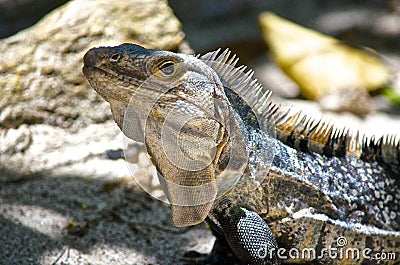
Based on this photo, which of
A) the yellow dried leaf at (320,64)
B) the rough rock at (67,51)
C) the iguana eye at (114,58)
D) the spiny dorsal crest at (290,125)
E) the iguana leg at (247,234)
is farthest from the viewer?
the yellow dried leaf at (320,64)

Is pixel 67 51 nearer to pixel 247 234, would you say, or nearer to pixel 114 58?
pixel 114 58

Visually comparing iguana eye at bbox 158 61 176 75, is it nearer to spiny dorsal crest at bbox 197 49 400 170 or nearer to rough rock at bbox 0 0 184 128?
spiny dorsal crest at bbox 197 49 400 170

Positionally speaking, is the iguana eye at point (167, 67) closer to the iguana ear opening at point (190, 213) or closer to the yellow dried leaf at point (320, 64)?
the iguana ear opening at point (190, 213)

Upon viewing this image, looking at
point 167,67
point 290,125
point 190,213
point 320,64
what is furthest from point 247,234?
point 320,64


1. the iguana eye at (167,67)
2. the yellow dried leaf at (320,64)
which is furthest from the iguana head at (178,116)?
the yellow dried leaf at (320,64)

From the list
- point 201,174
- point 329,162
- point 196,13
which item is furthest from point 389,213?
point 196,13

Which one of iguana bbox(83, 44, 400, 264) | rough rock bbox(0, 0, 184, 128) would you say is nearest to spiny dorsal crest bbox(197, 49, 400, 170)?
iguana bbox(83, 44, 400, 264)
